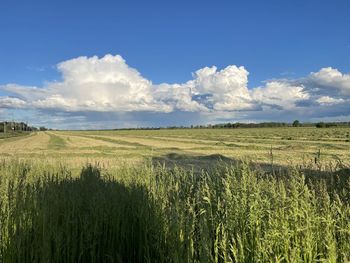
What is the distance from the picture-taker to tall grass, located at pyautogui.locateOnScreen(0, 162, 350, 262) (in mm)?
3229

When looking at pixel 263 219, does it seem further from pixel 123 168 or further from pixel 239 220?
pixel 123 168

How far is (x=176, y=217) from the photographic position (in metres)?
3.83

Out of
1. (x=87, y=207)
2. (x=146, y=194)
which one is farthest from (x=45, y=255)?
(x=146, y=194)

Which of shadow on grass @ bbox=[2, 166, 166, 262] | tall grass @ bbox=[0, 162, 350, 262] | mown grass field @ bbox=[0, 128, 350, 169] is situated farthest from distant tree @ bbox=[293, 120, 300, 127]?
shadow on grass @ bbox=[2, 166, 166, 262]

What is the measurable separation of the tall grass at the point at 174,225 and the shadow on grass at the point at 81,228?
1cm

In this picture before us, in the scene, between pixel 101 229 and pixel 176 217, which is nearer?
pixel 176 217

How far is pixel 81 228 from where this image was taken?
15.1 feet

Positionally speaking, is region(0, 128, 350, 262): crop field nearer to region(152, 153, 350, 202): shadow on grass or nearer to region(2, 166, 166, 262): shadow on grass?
region(2, 166, 166, 262): shadow on grass

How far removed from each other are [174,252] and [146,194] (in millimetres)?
1839

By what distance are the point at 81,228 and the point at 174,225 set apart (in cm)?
143

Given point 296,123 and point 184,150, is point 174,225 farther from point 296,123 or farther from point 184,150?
point 296,123

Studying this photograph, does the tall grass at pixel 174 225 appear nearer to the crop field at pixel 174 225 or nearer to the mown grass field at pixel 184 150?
the crop field at pixel 174 225

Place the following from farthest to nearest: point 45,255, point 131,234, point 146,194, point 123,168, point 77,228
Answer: point 123,168 < point 146,194 < point 131,234 < point 77,228 < point 45,255

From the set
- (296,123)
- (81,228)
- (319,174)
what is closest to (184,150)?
(319,174)
